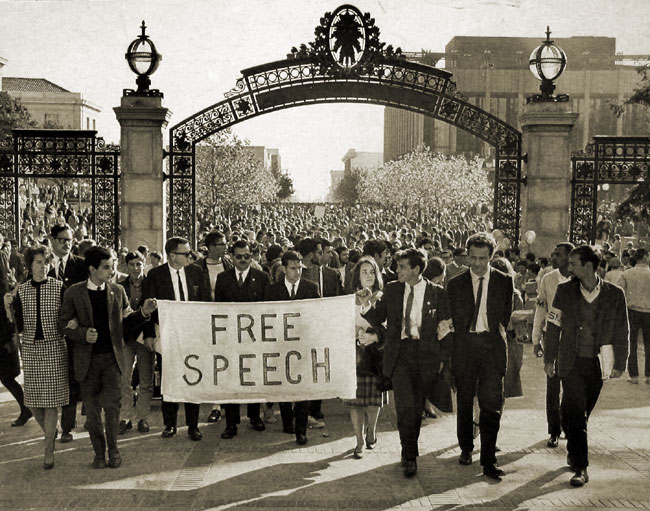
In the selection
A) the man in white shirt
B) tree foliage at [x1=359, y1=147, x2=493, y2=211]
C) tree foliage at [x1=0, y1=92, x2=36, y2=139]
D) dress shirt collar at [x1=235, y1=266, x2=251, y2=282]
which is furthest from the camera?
tree foliage at [x1=359, y1=147, x2=493, y2=211]

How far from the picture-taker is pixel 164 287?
8469 millimetres

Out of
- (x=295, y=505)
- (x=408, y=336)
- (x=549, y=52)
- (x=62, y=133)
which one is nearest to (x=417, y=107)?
(x=549, y=52)

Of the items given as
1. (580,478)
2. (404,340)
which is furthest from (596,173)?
(580,478)

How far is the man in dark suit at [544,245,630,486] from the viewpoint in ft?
22.9

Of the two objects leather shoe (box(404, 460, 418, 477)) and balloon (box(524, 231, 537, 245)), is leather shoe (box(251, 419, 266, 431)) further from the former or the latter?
balloon (box(524, 231, 537, 245))

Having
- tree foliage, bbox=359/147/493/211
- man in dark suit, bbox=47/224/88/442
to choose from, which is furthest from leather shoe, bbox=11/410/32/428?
tree foliage, bbox=359/147/493/211

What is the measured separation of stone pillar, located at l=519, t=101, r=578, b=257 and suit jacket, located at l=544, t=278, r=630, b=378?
880 centimetres

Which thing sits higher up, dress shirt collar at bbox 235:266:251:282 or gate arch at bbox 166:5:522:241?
gate arch at bbox 166:5:522:241

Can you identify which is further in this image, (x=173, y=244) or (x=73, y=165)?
(x=73, y=165)

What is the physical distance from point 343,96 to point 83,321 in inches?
410

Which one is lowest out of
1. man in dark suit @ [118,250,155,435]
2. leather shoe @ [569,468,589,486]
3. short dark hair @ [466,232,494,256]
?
leather shoe @ [569,468,589,486]

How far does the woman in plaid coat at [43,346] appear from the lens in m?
7.40

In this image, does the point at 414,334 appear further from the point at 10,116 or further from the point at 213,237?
the point at 10,116

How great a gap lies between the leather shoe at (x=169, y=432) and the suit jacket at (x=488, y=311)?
2846 mm
